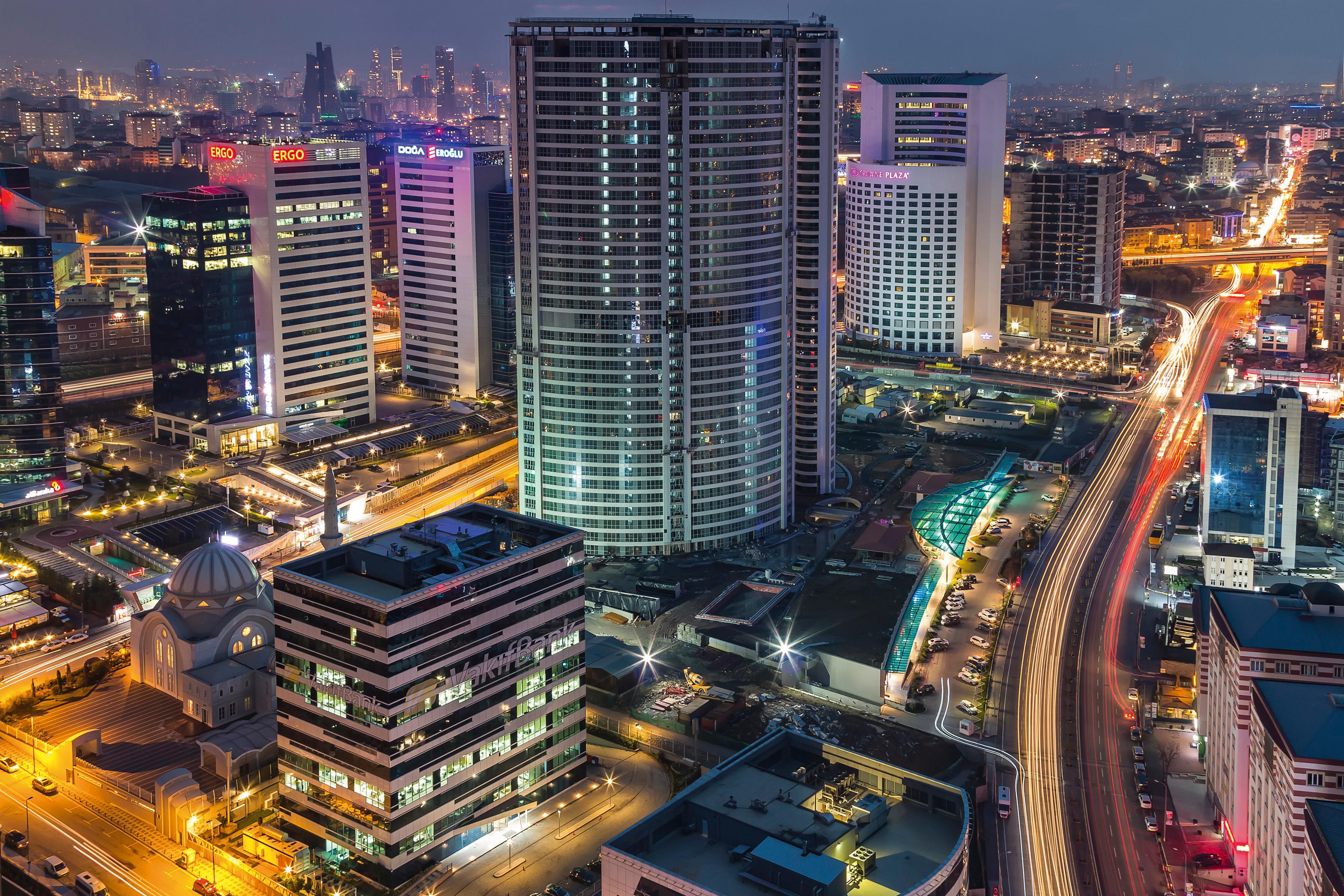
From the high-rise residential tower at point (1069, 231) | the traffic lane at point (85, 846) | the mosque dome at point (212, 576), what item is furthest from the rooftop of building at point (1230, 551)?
the high-rise residential tower at point (1069, 231)

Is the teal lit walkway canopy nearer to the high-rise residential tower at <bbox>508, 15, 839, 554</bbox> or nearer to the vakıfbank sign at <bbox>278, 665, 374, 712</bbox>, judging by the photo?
the high-rise residential tower at <bbox>508, 15, 839, 554</bbox>

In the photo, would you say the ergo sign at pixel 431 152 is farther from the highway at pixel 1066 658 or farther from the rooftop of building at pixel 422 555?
the rooftop of building at pixel 422 555

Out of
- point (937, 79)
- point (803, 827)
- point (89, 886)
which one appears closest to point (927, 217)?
point (937, 79)

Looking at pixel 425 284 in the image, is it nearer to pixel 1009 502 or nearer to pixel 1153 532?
pixel 1009 502

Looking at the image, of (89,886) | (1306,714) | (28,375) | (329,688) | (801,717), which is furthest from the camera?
(28,375)

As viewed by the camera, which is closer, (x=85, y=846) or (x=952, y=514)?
(x=85, y=846)

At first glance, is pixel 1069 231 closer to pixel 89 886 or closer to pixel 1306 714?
pixel 1306 714
